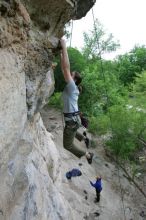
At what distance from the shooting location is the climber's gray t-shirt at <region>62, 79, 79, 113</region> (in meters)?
8.73

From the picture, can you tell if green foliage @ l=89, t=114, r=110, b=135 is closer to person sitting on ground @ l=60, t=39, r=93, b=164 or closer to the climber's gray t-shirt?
person sitting on ground @ l=60, t=39, r=93, b=164

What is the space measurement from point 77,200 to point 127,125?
847 cm

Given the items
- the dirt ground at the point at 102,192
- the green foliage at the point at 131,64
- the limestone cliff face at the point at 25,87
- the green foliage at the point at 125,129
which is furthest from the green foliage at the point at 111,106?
the limestone cliff face at the point at 25,87

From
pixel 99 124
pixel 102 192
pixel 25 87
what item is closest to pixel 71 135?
pixel 25 87

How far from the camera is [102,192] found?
77.2 feet

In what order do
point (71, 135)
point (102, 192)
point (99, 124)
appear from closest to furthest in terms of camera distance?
point (71, 135), point (102, 192), point (99, 124)

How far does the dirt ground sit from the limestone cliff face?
7.10 metres

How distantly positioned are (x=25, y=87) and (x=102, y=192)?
55.0 feet

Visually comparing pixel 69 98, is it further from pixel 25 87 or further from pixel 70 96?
pixel 25 87

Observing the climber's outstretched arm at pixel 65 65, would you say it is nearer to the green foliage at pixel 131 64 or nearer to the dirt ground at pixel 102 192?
the dirt ground at pixel 102 192

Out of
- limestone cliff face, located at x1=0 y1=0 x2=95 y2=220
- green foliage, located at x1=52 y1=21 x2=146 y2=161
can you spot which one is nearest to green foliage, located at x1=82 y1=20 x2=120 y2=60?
green foliage, located at x1=52 y1=21 x2=146 y2=161

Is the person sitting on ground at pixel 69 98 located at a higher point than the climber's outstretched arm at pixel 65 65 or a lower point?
lower

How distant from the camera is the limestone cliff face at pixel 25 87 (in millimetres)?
7117

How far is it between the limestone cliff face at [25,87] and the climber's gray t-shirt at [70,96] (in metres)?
0.66
